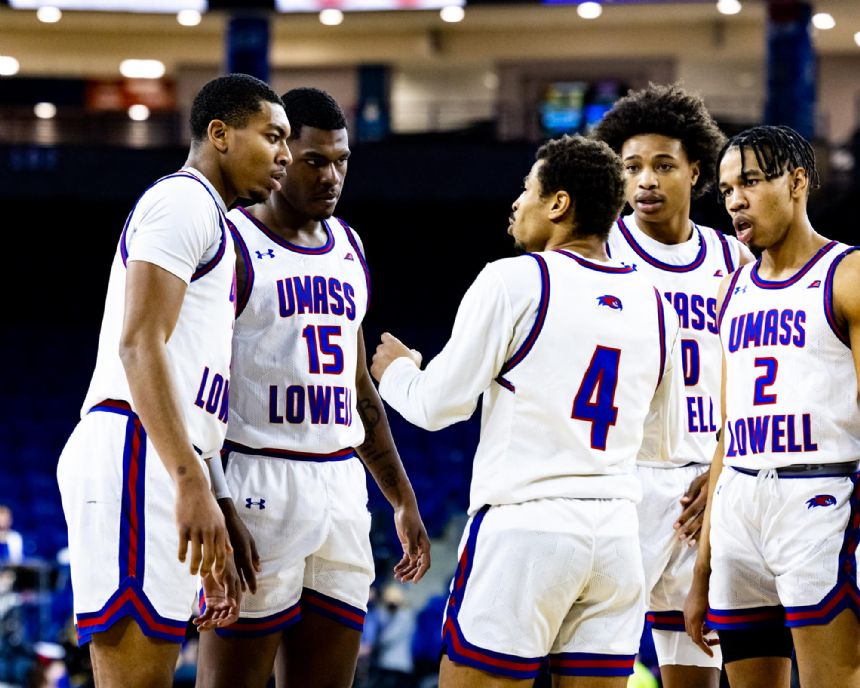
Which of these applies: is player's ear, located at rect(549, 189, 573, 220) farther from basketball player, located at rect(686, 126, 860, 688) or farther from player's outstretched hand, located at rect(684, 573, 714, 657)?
player's outstretched hand, located at rect(684, 573, 714, 657)

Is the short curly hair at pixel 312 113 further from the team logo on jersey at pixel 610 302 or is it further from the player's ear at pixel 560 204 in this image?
the team logo on jersey at pixel 610 302

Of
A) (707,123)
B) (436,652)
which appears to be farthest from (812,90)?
(707,123)

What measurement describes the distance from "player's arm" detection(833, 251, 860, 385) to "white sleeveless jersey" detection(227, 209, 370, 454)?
4.78 ft

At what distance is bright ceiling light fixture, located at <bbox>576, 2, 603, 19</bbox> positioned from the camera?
50.5 feet

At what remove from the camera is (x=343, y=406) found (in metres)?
3.79

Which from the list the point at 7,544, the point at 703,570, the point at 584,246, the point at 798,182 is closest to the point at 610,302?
the point at 584,246

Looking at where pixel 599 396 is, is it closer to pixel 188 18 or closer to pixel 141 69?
pixel 188 18

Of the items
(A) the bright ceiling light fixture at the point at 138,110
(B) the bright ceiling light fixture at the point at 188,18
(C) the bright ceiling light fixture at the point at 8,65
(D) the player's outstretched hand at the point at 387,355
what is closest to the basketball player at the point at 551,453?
(D) the player's outstretched hand at the point at 387,355

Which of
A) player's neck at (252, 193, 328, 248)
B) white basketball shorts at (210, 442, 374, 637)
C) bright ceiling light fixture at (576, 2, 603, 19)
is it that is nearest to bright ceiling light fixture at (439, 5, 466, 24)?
bright ceiling light fixture at (576, 2, 603, 19)

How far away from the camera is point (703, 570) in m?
3.65

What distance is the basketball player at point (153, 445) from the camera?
2.94 m

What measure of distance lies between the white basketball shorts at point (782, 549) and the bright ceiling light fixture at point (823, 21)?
530 inches

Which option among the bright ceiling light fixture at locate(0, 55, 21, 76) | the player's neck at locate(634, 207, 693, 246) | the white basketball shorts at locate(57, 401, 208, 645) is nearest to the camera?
the white basketball shorts at locate(57, 401, 208, 645)

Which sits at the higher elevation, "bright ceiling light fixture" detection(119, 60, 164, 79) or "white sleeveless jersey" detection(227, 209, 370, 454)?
"bright ceiling light fixture" detection(119, 60, 164, 79)
